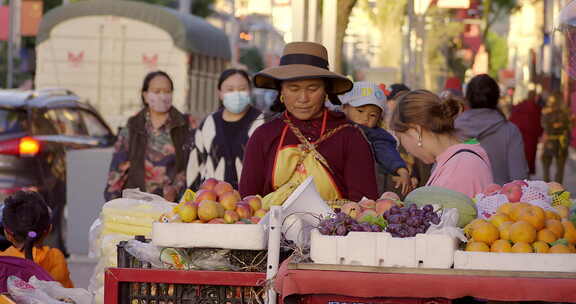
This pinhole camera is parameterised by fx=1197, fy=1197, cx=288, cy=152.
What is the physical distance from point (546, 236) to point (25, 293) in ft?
7.10

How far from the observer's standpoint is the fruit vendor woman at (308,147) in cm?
576

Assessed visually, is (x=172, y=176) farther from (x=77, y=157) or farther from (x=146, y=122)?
(x=77, y=157)

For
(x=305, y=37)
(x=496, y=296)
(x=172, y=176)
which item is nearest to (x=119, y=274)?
(x=496, y=296)

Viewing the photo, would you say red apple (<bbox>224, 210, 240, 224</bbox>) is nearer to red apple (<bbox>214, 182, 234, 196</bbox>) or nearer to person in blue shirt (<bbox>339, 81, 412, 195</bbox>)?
red apple (<bbox>214, 182, 234, 196</bbox>)

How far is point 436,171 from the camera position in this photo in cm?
596

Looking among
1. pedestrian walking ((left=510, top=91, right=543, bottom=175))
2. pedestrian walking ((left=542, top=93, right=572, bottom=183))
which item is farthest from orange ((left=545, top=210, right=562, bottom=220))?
pedestrian walking ((left=542, top=93, right=572, bottom=183))

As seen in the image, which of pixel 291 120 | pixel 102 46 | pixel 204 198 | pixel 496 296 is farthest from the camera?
pixel 102 46

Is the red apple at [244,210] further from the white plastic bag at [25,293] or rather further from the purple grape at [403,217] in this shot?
the white plastic bag at [25,293]

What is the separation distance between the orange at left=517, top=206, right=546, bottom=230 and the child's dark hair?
2.85 m

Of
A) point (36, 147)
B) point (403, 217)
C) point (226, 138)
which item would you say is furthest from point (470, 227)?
point (36, 147)

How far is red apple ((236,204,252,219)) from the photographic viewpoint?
15.2 feet

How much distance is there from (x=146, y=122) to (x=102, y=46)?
17590mm

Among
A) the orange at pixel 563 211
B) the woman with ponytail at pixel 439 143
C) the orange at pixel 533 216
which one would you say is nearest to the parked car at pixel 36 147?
the woman with ponytail at pixel 439 143

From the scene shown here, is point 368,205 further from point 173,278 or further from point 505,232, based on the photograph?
point 173,278
